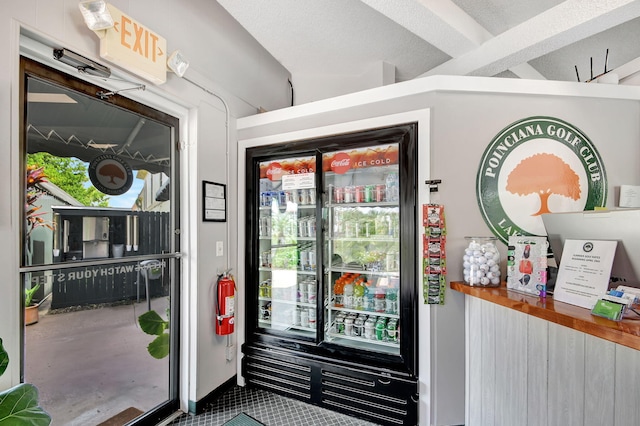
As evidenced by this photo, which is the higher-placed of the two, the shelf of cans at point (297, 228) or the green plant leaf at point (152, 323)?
the shelf of cans at point (297, 228)

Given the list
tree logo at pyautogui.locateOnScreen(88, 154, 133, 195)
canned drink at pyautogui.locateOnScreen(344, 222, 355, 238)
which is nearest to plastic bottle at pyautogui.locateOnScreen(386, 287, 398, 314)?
canned drink at pyautogui.locateOnScreen(344, 222, 355, 238)

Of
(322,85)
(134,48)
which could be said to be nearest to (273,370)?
(134,48)

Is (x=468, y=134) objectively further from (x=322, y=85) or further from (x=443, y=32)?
(x=322, y=85)

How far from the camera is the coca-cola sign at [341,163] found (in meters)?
2.53

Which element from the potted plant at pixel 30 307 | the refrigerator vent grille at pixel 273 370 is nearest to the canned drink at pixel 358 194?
the refrigerator vent grille at pixel 273 370

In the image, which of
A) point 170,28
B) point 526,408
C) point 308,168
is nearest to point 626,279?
point 526,408

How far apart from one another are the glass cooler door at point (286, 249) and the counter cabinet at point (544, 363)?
4.35 ft

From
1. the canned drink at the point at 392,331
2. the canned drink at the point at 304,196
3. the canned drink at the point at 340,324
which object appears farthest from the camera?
the canned drink at the point at 304,196

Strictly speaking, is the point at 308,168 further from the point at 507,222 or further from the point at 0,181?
the point at 0,181

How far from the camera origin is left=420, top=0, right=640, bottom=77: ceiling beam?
195 centimetres

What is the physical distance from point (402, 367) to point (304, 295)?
103 cm

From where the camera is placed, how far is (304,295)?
2826 millimetres

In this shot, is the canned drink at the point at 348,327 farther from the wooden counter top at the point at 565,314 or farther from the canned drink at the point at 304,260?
the wooden counter top at the point at 565,314

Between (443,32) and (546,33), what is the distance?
0.71 m
